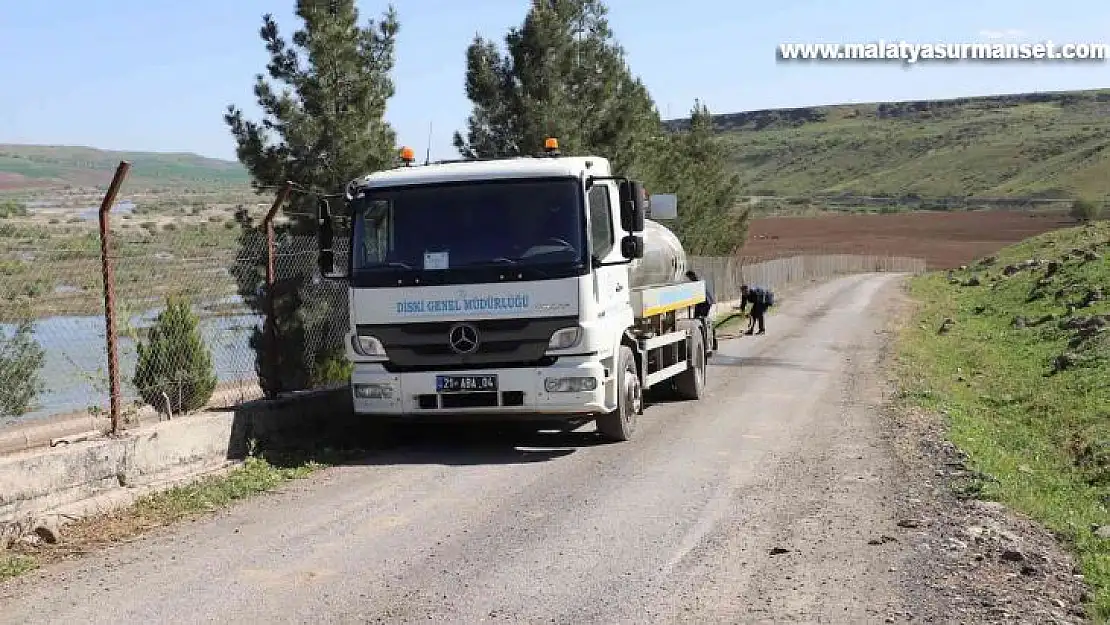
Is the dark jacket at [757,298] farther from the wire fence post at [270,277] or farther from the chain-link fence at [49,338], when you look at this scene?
the chain-link fence at [49,338]

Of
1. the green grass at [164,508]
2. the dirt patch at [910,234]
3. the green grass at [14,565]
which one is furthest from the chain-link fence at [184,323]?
the dirt patch at [910,234]

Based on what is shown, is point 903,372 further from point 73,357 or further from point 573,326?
point 73,357

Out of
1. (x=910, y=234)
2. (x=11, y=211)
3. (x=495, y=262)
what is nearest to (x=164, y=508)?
(x=495, y=262)

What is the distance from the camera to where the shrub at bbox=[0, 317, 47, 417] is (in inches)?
450

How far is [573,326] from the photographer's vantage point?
11539mm

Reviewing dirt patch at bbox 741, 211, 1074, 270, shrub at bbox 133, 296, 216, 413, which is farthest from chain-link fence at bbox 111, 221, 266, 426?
dirt patch at bbox 741, 211, 1074, 270

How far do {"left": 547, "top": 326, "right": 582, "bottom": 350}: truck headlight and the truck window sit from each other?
2.63 ft

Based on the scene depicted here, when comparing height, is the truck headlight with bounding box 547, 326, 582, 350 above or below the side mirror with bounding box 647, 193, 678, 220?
below

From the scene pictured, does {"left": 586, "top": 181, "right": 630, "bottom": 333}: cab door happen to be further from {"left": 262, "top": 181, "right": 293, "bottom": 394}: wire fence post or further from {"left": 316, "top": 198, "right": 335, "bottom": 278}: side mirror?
{"left": 262, "top": 181, "right": 293, "bottom": 394}: wire fence post

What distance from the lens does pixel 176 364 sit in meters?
13.2

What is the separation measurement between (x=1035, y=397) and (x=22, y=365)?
13138 mm

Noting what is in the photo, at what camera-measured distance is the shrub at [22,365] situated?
11438 mm

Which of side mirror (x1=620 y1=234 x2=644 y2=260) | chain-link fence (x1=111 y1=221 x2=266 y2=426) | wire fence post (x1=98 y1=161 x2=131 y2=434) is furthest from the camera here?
chain-link fence (x1=111 y1=221 x2=266 y2=426)

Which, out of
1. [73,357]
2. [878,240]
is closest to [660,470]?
[73,357]
